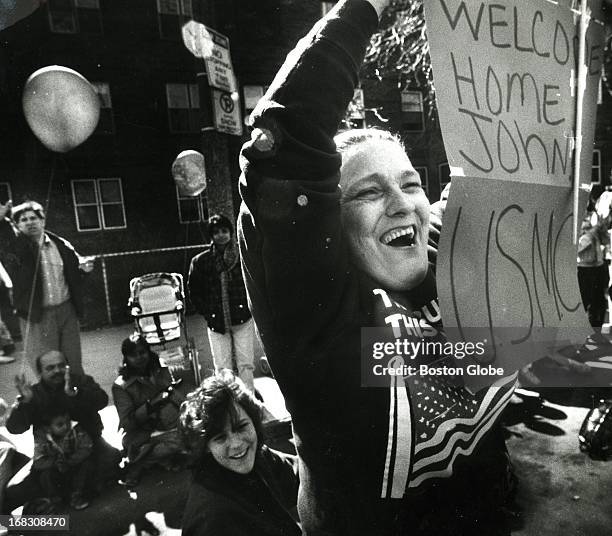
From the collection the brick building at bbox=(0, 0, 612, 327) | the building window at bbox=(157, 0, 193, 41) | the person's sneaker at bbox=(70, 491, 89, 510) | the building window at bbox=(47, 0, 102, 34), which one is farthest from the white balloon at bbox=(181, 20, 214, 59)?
Result: the building window at bbox=(47, 0, 102, 34)

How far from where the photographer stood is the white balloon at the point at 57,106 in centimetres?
310

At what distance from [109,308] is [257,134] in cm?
866

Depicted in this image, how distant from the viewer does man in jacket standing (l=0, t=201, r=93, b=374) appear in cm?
405

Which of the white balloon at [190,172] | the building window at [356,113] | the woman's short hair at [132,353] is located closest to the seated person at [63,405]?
the woman's short hair at [132,353]

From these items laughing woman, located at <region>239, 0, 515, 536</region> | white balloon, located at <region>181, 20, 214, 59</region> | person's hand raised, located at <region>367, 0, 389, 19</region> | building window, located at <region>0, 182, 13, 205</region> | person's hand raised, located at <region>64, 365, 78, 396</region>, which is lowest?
person's hand raised, located at <region>64, 365, 78, 396</region>

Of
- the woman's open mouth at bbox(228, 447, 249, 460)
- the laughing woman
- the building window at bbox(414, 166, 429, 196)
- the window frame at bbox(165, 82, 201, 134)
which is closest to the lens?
the laughing woman

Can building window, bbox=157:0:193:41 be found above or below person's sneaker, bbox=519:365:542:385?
above

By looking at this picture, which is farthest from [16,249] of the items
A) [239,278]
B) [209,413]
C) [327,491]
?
[327,491]

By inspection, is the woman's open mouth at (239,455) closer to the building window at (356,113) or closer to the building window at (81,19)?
the building window at (356,113)

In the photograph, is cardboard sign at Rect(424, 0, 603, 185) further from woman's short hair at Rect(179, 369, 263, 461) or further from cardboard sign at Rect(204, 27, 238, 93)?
cardboard sign at Rect(204, 27, 238, 93)

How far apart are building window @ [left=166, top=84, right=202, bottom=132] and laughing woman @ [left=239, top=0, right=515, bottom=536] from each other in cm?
927

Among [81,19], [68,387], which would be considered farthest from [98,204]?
[68,387]

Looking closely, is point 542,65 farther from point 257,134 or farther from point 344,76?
point 257,134

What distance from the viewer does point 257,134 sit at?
73 cm
